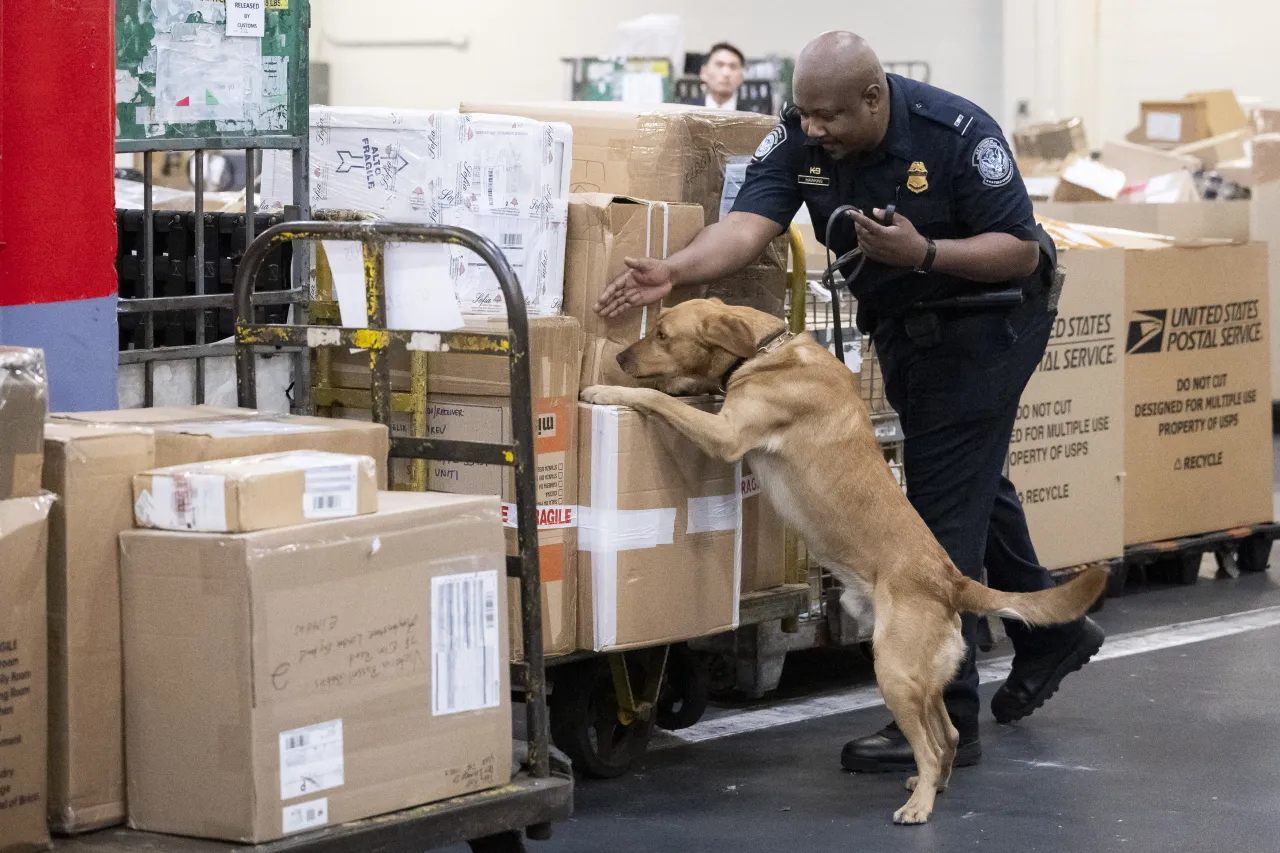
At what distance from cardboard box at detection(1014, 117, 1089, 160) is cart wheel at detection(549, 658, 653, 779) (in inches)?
373

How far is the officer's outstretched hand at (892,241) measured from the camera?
145 inches

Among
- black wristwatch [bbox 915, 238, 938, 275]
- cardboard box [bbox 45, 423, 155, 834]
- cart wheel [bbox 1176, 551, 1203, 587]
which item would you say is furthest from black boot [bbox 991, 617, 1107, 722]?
cardboard box [bbox 45, 423, 155, 834]

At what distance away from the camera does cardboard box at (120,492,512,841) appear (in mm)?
2402

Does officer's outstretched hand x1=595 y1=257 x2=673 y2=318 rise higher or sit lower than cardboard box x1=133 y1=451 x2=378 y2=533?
higher

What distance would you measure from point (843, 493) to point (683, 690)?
0.74m

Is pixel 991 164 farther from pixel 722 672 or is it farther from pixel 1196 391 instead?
pixel 1196 391

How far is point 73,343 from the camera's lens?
306cm

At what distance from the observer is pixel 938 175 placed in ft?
12.8

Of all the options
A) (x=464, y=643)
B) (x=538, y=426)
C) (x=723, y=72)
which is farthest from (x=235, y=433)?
(x=723, y=72)

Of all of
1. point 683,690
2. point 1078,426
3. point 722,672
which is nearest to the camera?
point 683,690

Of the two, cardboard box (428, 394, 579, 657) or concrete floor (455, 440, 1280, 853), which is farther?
concrete floor (455, 440, 1280, 853)

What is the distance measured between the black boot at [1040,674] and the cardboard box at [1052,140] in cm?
871

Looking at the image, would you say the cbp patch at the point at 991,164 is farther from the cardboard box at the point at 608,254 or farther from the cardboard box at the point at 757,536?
the cardboard box at the point at 757,536

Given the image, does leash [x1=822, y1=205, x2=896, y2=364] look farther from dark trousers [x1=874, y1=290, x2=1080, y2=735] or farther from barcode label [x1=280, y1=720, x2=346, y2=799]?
barcode label [x1=280, y1=720, x2=346, y2=799]
